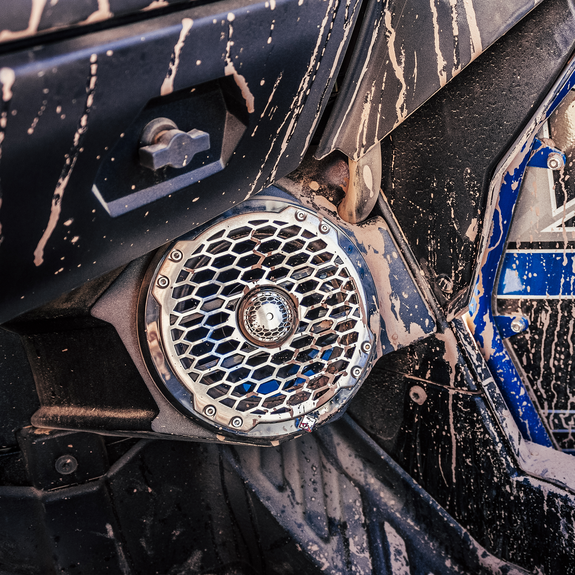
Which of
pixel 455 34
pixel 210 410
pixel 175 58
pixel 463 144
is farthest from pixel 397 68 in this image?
pixel 210 410

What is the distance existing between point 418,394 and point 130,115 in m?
0.82

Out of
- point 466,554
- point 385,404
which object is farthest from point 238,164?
point 466,554

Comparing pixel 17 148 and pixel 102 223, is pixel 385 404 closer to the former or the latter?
pixel 102 223

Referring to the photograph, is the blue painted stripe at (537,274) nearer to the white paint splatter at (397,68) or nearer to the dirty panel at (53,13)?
the white paint splatter at (397,68)

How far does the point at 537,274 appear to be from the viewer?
115 cm

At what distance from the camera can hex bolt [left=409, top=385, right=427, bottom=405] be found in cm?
118

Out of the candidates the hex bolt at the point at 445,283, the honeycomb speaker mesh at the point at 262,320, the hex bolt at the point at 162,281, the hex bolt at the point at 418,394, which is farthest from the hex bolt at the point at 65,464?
the hex bolt at the point at 445,283

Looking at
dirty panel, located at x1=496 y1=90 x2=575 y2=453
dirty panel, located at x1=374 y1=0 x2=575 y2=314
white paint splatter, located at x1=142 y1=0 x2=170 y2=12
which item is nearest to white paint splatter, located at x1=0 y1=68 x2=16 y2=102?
white paint splatter, located at x1=142 y1=0 x2=170 y2=12

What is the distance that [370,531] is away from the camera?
4.09 ft

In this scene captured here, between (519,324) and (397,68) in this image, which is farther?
(519,324)

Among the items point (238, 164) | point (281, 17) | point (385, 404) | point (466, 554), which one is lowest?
point (466, 554)

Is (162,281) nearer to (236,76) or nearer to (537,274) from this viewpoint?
(236,76)

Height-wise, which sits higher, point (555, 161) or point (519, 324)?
point (555, 161)

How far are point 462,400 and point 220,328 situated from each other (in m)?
0.52
